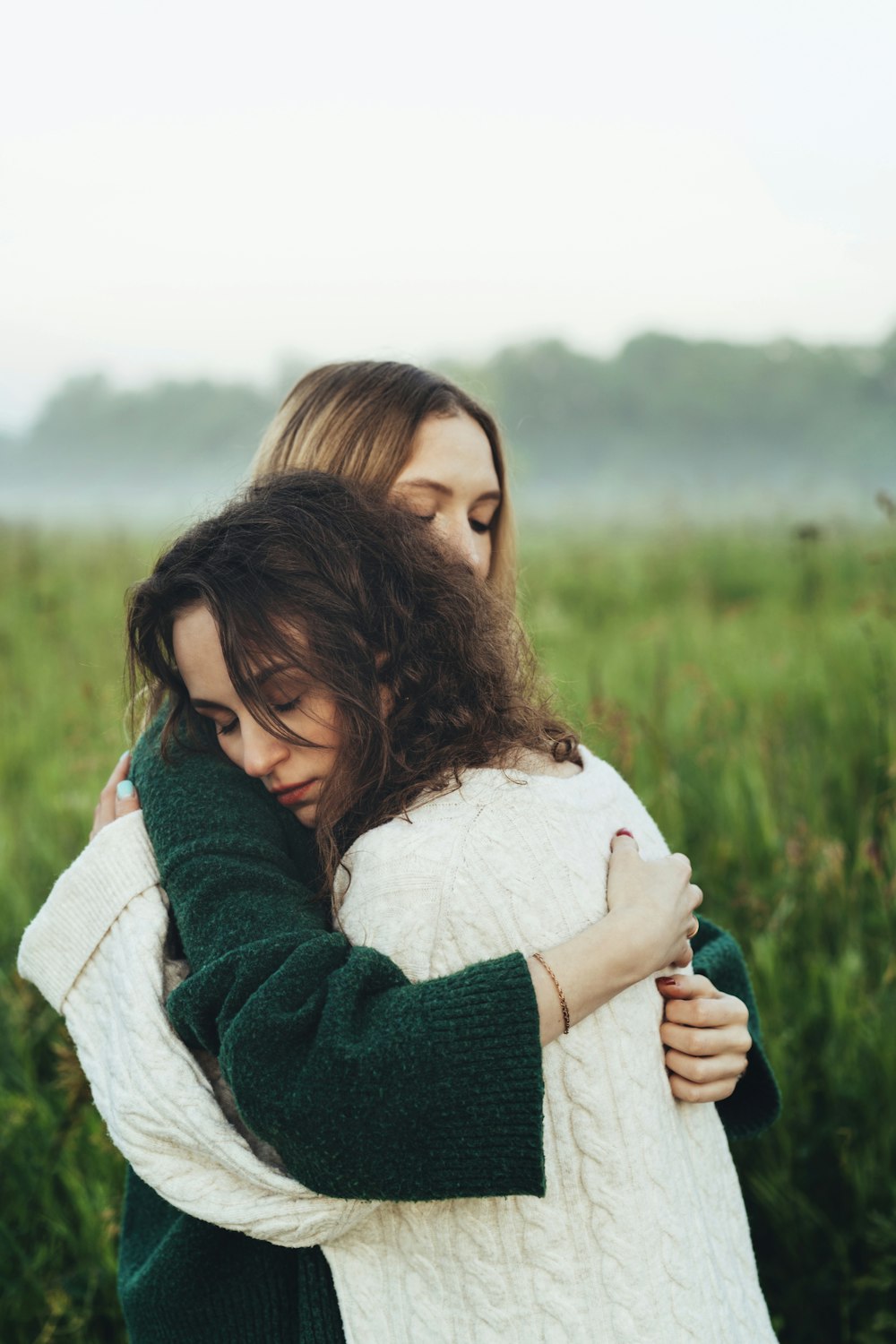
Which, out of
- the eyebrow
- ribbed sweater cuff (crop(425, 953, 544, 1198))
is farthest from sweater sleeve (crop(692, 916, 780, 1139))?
the eyebrow

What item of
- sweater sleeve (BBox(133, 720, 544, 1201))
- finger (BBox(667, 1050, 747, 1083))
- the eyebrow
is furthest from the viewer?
the eyebrow

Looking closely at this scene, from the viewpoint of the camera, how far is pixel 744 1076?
1.78 m

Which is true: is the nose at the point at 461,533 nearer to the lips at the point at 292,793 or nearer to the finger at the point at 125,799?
the lips at the point at 292,793

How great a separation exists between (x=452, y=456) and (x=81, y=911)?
1.19 m

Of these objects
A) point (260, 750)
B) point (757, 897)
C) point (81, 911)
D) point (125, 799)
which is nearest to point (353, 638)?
point (260, 750)

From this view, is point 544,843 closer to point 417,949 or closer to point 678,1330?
point 417,949

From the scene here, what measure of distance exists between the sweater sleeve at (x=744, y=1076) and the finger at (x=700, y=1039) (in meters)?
0.30

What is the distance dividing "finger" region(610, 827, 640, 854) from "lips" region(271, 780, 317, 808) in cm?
45

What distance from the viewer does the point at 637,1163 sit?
128cm

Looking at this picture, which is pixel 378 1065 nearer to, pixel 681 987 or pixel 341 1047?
pixel 341 1047

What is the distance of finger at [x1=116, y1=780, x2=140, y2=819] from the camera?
5.41 feet

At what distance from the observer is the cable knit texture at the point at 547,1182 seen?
4.16ft

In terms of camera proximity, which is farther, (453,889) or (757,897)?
(757,897)

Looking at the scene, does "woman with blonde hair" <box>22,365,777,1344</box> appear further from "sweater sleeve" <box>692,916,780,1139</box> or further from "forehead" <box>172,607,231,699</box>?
"forehead" <box>172,607,231,699</box>
